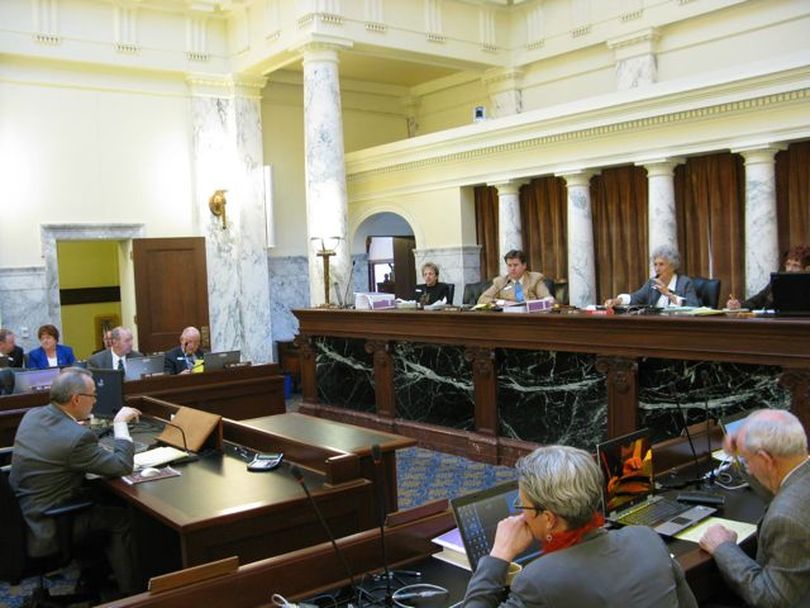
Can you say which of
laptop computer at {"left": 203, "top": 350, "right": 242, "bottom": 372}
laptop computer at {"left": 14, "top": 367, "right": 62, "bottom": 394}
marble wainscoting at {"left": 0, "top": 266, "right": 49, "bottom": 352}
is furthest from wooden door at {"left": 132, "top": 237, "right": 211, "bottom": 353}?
laptop computer at {"left": 14, "top": 367, "right": 62, "bottom": 394}

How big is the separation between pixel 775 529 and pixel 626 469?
70 cm

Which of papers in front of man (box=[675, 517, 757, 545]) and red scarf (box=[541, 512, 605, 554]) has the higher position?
red scarf (box=[541, 512, 605, 554])

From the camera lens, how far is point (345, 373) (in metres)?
7.97

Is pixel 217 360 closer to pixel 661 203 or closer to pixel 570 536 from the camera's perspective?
pixel 661 203

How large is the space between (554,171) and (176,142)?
5075 millimetres

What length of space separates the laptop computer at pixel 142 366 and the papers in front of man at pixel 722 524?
491 centimetres

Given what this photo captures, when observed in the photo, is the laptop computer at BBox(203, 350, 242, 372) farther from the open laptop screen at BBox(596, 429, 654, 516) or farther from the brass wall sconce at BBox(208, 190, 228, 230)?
the open laptop screen at BBox(596, 429, 654, 516)

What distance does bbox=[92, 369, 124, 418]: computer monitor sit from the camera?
5.15 m

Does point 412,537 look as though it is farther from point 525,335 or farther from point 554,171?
point 554,171

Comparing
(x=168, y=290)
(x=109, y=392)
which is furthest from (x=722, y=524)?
(x=168, y=290)

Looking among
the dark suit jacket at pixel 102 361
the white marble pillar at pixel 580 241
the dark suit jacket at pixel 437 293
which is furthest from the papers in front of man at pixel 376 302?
the white marble pillar at pixel 580 241

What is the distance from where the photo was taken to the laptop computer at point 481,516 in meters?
2.36

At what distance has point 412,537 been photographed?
105 inches

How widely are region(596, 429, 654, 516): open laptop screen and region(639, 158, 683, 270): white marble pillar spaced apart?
5758 millimetres
